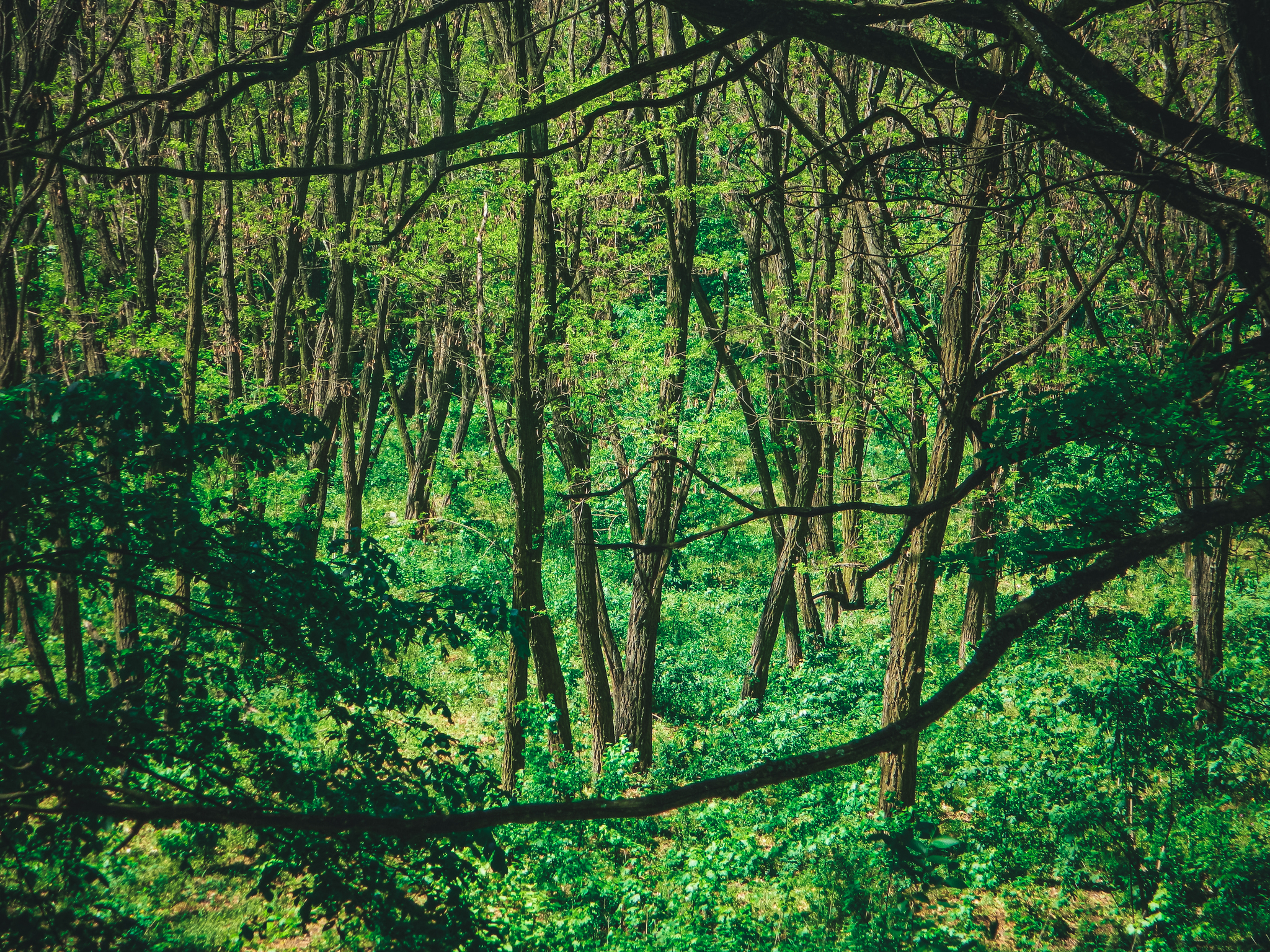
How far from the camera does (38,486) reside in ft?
11.3

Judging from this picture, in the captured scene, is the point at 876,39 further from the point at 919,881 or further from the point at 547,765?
the point at 547,765

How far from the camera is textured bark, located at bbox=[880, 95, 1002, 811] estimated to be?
6539 mm

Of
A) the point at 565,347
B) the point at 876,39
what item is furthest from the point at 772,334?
the point at 876,39

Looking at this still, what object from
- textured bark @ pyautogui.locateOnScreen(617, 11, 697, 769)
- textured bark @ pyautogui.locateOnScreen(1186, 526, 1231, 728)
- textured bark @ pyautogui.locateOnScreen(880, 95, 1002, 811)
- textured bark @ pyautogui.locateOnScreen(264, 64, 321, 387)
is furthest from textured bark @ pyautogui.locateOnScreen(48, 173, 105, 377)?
textured bark @ pyautogui.locateOnScreen(1186, 526, 1231, 728)

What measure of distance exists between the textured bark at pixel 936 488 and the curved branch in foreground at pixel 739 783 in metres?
3.38

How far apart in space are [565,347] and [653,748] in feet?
18.1

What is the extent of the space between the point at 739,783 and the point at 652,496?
809 cm

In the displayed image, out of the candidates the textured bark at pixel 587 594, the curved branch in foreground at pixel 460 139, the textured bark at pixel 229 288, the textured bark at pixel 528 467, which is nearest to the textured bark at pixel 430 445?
the textured bark at pixel 229 288

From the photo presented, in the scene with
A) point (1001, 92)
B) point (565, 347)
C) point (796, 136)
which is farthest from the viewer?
point (796, 136)

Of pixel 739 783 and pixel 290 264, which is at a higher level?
pixel 290 264

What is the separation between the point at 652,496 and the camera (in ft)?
33.5

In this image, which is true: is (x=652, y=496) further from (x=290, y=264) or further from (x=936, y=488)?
(x=290, y=264)

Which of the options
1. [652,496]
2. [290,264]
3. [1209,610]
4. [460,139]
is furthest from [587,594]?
[460,139]

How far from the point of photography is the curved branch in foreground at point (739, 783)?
2.03 meters
